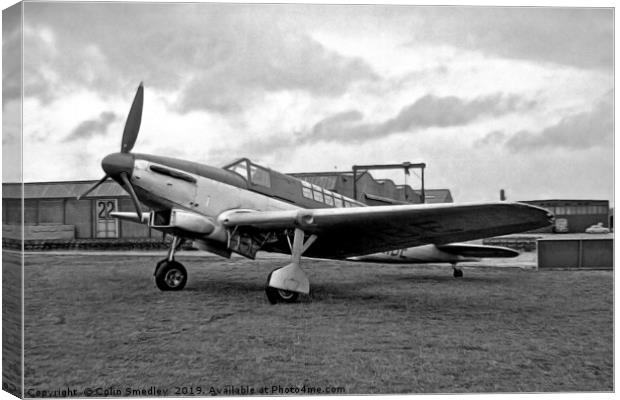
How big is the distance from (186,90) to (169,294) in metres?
3.37

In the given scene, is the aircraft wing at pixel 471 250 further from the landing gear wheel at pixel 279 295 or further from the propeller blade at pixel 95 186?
the propeller blade at pixel 95 186

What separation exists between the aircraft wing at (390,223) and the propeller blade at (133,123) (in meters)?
2.12

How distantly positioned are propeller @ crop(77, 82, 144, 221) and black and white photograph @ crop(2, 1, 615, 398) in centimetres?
3

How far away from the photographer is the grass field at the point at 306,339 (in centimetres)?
495

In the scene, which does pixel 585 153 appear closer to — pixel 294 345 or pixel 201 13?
pixel 294 345

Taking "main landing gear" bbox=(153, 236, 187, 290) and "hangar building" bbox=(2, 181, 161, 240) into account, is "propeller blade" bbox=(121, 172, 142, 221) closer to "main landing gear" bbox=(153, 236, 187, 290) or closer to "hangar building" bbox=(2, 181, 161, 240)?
"hangar building" bbox=(2, 181, 161, 240)

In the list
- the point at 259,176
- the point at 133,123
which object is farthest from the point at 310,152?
the point at 259,176

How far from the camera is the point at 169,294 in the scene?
26.2 feet

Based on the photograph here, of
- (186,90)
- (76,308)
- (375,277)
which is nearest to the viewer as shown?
(186,90)

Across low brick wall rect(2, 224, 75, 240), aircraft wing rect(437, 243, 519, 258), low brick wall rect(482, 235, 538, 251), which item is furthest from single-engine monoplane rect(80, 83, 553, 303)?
low brick wall rect(482, 235, 538, 251)

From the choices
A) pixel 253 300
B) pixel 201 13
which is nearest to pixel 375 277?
pixel 253 300

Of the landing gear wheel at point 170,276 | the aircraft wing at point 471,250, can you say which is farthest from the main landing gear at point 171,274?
the aircraft wing at point 471,250

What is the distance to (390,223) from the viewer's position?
795 cm

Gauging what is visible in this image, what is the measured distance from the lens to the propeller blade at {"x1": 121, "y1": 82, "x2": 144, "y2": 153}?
5734 millimetres
